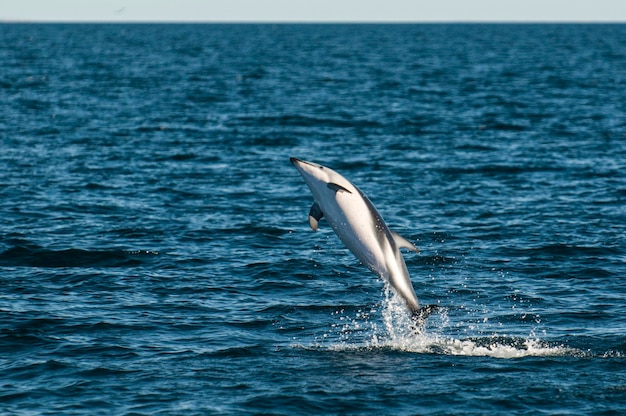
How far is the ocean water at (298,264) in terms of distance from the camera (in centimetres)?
2125

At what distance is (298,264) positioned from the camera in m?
32.2

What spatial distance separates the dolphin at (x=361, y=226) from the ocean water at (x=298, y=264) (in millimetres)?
2047

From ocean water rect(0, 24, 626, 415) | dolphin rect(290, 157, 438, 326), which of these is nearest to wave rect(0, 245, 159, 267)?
ocean water rect(0, 24, 626, 415)

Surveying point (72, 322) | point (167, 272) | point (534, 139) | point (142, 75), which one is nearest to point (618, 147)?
point (534, 139)

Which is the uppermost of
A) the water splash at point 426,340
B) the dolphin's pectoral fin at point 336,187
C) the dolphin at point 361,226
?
the dolphin's pectoral fin at point 336,187

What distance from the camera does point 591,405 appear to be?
2002 cm

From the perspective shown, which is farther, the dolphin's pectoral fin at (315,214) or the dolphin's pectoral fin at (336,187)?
the dolphin's pectoral fin at (315,214)

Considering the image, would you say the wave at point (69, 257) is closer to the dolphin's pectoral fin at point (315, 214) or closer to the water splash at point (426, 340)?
the water splash at point (426, 340)

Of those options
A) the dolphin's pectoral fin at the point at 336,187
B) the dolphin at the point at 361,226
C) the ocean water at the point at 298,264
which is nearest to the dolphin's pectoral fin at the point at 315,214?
the dolphin at the point at 361,226

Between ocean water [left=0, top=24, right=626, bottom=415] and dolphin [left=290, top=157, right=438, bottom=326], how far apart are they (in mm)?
2047

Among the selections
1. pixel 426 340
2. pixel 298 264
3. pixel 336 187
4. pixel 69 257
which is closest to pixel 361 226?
pixel 336 187

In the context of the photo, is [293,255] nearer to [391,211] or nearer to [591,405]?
[391,211]

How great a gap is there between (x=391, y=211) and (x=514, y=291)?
36.4 ft

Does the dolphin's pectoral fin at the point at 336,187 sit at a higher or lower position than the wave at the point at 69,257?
higher
